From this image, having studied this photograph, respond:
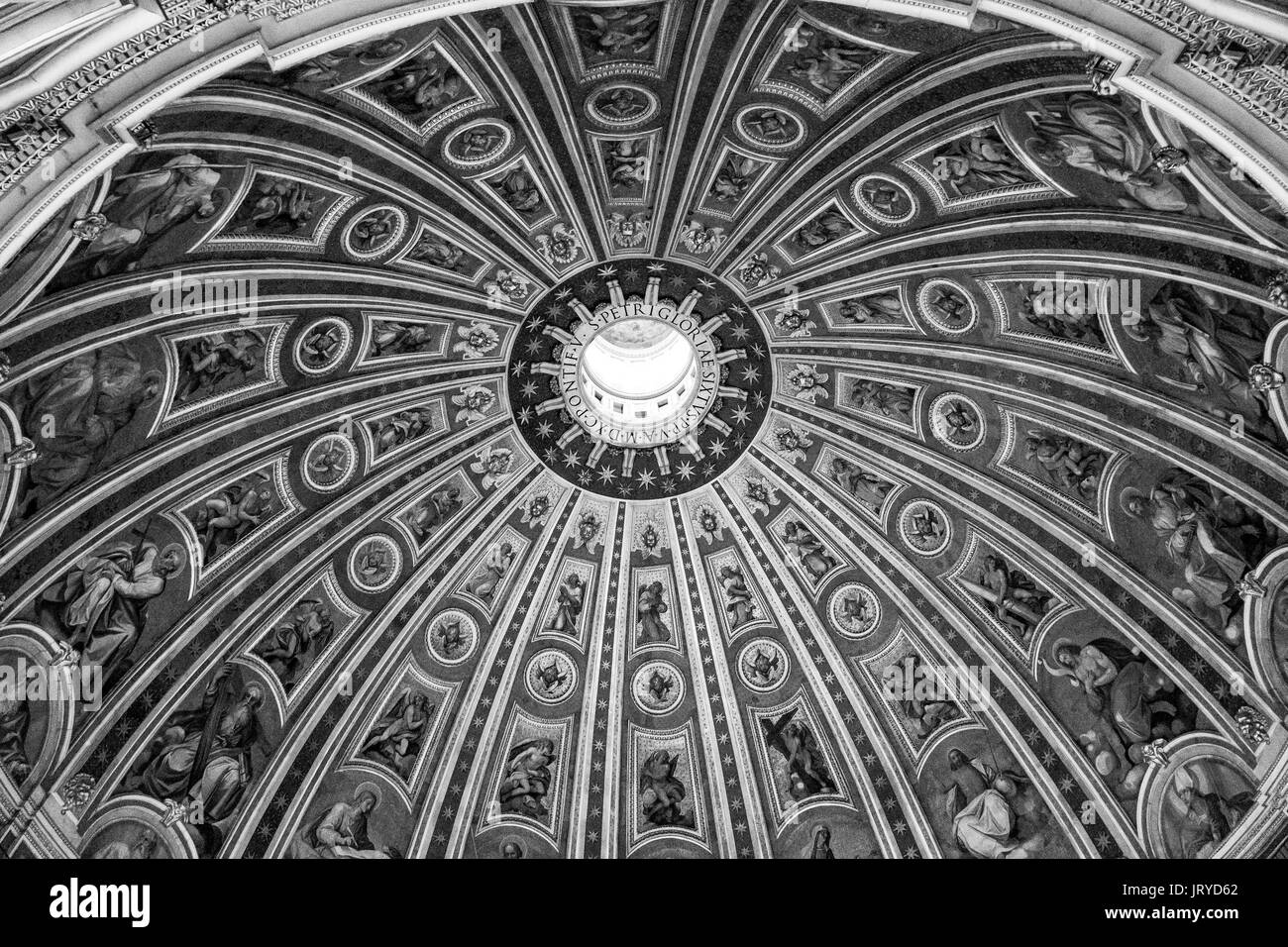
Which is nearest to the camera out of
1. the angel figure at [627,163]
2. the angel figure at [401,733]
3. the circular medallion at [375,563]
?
the angel figure at [627,163]

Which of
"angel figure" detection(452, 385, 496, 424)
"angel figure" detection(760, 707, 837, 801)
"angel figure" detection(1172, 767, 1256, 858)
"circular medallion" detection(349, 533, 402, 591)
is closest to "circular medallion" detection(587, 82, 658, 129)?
"angel figure" detection(452, 385, 496, 424)

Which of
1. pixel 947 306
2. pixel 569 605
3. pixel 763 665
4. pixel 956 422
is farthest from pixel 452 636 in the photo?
pixel 947 306

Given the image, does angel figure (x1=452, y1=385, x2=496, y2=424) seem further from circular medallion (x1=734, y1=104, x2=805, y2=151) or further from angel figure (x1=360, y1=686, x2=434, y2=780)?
circular medallion (x1=734, y1=104, x2=805, y2=151)

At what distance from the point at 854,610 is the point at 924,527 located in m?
2.20

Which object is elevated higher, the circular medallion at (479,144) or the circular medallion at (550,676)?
the circular medallion at (479,144)

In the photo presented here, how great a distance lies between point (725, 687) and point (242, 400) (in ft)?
35.2

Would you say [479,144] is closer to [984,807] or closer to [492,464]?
[492,464]

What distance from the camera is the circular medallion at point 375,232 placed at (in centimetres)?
2377

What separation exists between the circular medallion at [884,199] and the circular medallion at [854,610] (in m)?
7.44

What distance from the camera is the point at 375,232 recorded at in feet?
79.3

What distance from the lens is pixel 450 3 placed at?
1561 cm

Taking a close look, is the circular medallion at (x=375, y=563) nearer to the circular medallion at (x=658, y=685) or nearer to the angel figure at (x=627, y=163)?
the circular medallion at (x=658, y=685)

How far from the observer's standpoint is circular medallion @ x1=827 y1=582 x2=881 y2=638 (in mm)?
27984

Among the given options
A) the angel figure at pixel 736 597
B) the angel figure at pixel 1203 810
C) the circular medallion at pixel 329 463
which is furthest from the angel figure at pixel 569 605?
the angel figure at pixel 1203 810
